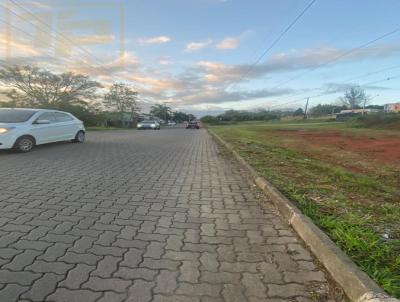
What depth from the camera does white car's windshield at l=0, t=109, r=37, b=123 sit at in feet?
37.2

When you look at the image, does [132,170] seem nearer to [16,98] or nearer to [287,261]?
[287,261]

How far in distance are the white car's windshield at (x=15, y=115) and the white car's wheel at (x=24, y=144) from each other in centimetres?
68

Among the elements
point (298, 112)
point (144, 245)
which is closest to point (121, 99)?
point (144, 245)

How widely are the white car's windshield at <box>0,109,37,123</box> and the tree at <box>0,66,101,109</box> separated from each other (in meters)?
34.6

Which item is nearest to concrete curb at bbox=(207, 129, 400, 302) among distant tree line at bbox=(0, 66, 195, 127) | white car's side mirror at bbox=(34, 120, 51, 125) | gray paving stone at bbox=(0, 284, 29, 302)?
gray paving stone at bbox=(0, 284, 29, 302)

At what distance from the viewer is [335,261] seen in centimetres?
308

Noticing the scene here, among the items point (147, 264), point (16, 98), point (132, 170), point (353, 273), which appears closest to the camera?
point (353, 273)

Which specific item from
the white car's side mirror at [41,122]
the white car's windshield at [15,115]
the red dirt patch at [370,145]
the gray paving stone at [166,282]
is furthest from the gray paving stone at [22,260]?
the red dirt patch at [370,145]

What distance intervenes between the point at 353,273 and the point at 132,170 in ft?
21.3

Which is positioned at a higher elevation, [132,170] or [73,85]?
[73,85]

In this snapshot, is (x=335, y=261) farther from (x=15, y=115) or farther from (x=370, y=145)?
(x=370, y=145)

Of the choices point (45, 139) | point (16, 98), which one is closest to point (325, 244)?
point (45, 139)

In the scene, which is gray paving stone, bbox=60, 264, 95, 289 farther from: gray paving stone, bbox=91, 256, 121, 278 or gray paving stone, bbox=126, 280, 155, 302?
gray paving stone, bbox=126, 280, 155, 302

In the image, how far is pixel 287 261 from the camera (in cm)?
335
